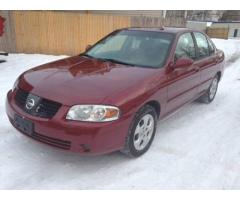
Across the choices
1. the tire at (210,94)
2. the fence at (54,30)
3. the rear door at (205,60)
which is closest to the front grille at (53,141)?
the rear door at (205,60)

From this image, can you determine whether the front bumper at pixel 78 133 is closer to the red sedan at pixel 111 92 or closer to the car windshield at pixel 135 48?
the red sedan at pixel 111 92

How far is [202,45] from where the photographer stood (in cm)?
542

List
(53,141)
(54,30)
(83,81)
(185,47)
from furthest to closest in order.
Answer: (54,30)
(185,47)
(83,81)
(53,141)

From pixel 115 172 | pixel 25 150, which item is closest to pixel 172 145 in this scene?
pixel 115 172

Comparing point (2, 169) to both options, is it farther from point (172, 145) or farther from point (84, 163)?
point (172, 145)

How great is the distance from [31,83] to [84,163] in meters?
1.18

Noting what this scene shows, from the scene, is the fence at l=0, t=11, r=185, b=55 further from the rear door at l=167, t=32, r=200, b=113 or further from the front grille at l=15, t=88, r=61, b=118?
the front grille at l=15, t=88, r=61, b=118

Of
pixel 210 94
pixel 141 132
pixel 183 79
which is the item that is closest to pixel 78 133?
pixel 141 132

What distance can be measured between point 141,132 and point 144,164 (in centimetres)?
40

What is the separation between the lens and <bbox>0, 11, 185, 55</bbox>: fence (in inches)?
435

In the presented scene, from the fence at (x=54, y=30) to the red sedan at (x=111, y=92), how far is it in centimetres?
683

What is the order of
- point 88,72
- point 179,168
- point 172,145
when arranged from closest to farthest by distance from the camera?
point 179,168
point 88,72
point 172,145

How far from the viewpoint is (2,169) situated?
329 centimetres

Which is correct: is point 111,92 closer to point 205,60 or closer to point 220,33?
point 205,60
